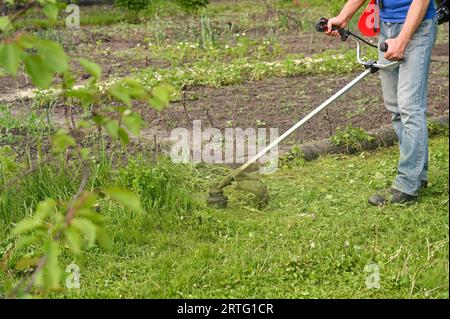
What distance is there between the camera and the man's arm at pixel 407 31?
4309 millimetres

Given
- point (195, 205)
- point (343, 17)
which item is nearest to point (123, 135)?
point (195, 205)

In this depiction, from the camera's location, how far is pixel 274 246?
4.11 meters

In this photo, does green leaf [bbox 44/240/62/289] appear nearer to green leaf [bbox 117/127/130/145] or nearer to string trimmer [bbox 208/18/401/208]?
green leaf [bbox 117/127/130/145]

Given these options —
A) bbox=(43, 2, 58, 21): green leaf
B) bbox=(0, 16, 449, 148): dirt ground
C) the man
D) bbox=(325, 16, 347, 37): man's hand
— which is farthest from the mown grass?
bbox=(43, 2, 58, 21): green leaf

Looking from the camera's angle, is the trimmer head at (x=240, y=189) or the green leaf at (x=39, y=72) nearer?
the green leaf at (x=39, y=72)

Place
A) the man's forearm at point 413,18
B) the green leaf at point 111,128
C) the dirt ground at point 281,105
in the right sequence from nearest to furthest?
the green leaf at point 111,128, the man's forearm at point 413,18, the dirt ground at point 281,105

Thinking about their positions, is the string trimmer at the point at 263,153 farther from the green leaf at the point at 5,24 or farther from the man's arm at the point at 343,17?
the green leaf at the point at 5,24

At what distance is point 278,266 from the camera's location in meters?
3.89

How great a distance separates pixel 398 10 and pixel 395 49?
0.86ft


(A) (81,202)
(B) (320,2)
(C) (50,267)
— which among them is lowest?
(B) (320,2)

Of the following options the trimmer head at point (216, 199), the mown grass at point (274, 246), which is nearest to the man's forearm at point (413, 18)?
the mown grass at point (274, 246)
